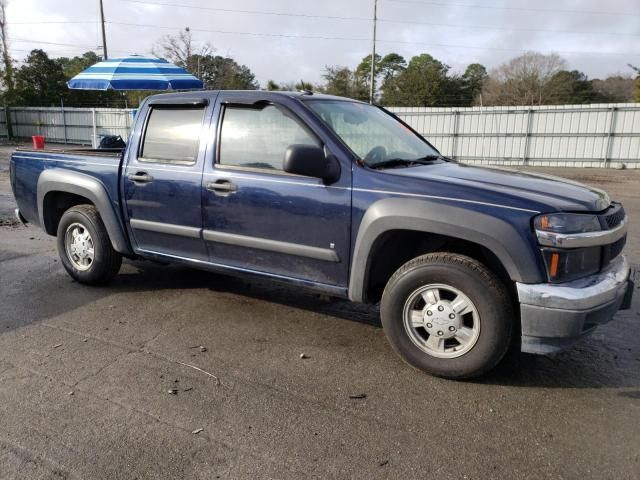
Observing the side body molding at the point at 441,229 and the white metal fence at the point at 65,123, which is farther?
the white metal fence at the point at 65,123

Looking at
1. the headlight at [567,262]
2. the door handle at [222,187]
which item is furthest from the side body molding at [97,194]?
the headlight at [567,262]

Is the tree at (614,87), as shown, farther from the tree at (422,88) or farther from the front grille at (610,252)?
the front grille at (610,252)

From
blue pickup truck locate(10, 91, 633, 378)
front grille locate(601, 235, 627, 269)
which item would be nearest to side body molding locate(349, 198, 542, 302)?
blue pickup truck locate(10, 91, 633, 378)

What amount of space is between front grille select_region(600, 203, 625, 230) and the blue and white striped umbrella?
9758 millimetres

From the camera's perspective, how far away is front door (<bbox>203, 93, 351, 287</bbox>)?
3.73m

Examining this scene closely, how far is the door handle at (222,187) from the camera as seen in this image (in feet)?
13.4

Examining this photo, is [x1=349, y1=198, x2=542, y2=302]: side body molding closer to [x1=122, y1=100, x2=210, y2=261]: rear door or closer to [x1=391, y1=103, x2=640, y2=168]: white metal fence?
[x1=122, y1=100, x2=210, y2=261]: rear door

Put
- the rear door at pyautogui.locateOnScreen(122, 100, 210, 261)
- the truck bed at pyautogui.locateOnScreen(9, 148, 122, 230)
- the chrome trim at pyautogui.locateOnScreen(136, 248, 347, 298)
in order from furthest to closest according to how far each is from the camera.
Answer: the truck bed at pyautogui.locateOnScreen(9, 148, 122, 230), the rear door at pyautogui.locateOnScreen(122, 100, 210, 261), the chrome trim at pyautogui.locateOnScreen(136, 248, 347, 298)

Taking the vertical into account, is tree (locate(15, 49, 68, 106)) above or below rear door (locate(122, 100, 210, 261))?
above

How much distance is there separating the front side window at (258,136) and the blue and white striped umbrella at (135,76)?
794cm

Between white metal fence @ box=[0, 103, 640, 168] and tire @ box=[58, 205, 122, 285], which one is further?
white metal fence @ box=[0, 103, 640, 168]

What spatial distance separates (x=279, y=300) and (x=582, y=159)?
18773 mm

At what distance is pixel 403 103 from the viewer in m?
40.1

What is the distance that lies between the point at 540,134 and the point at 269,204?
1919 cm
